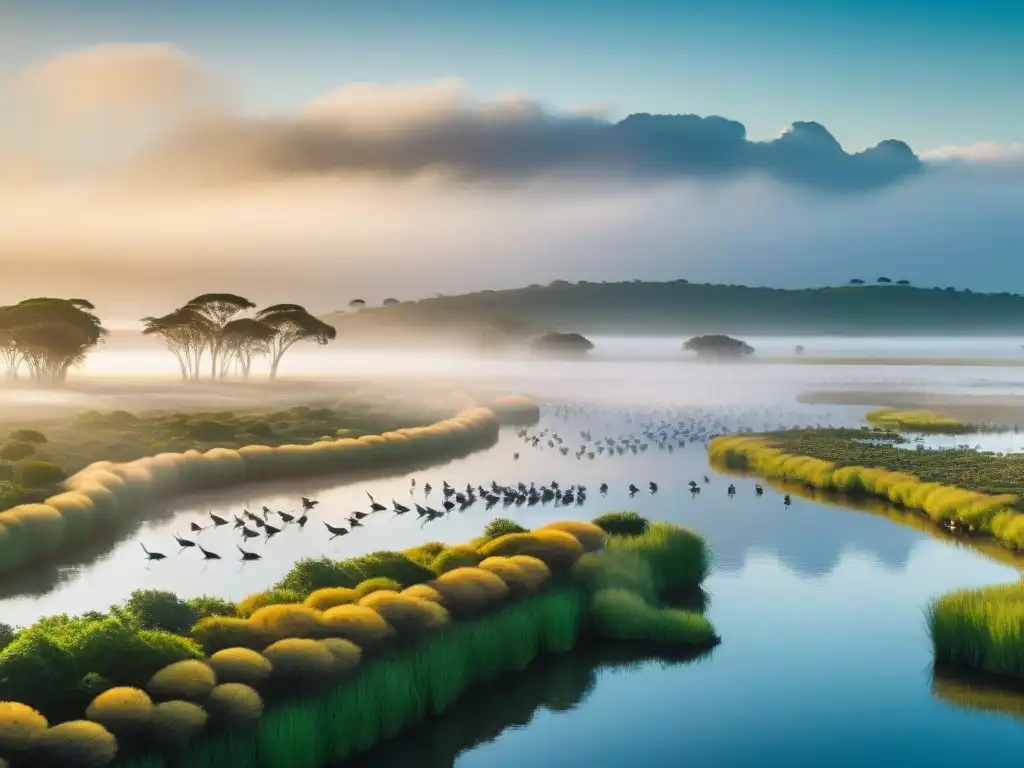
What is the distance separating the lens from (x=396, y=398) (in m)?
129

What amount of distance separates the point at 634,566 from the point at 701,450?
46.9 meters

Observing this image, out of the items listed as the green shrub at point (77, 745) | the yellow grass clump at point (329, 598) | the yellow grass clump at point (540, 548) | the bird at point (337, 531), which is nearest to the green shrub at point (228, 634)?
the yellow grass clump at point (329, 598)

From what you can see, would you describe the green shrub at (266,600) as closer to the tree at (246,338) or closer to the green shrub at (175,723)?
the green shrub at (175,723)

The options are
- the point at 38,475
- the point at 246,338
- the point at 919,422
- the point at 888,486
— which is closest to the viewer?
the point at 38,475

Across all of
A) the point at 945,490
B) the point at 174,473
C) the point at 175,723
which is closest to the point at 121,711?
the point at 175,723

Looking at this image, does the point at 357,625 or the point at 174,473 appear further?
the point at 174,473

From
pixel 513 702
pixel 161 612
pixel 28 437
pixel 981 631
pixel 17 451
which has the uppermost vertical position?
pixel 161 612

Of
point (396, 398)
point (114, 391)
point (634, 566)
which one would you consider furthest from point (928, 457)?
point (114, 391)

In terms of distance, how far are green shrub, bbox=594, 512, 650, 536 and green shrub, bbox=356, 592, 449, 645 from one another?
13435mm

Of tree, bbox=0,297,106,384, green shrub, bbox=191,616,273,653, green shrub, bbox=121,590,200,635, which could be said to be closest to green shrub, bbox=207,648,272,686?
green shrub, bbox=191,616,273,653

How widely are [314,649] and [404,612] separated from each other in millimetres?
3552

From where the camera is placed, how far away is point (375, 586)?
28953mm

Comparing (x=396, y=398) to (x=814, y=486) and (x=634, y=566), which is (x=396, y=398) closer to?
(x=814, y=486)

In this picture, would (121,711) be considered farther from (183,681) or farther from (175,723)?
(183,681)
